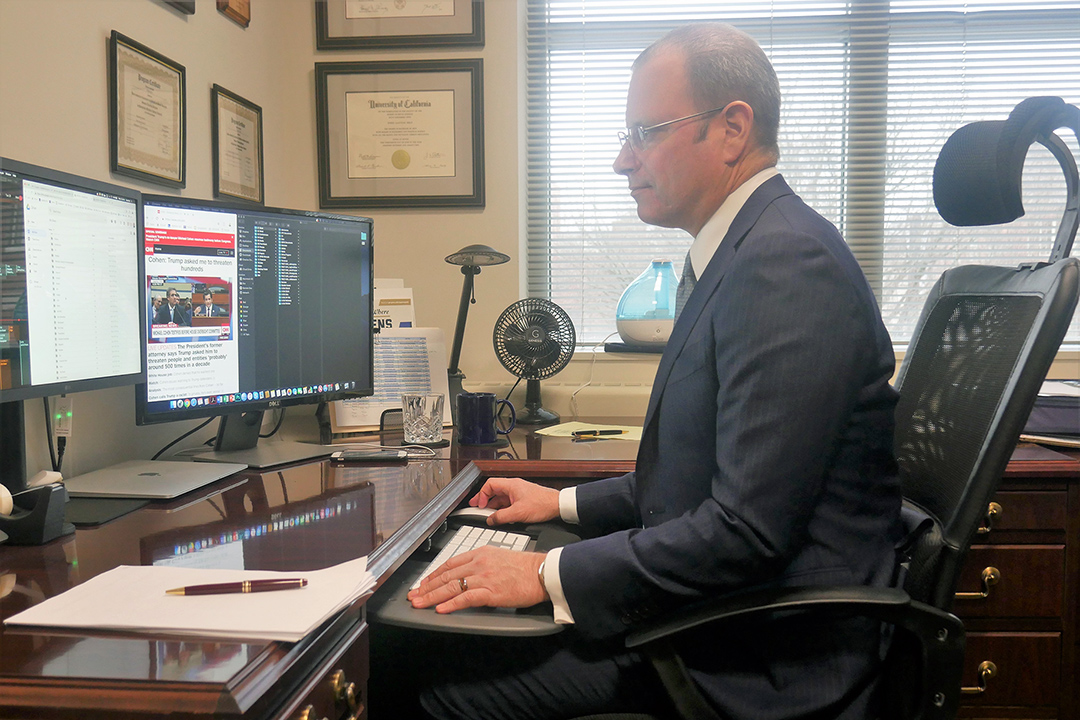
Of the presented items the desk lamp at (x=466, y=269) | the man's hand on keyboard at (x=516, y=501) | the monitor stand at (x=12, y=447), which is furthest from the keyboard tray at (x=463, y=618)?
the desk lamp at (x=466, y=269)

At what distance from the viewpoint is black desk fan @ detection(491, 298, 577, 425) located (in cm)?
208

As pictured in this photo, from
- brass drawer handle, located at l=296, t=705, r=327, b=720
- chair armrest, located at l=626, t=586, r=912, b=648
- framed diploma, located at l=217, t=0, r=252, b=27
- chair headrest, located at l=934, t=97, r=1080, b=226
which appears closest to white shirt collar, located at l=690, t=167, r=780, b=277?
chair headrest, located at l=934, t=97, r=1080, b=226

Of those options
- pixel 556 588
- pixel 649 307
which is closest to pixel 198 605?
pixel 556 588

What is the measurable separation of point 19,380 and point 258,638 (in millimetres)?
650

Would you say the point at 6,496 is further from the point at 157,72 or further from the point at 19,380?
the point at 157,72

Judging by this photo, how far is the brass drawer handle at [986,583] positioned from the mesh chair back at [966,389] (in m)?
0.55

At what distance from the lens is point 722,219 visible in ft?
3.92

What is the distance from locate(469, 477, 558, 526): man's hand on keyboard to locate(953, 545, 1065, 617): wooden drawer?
91 cm

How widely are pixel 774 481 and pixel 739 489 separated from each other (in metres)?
0.04

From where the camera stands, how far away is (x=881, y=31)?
2473 mm

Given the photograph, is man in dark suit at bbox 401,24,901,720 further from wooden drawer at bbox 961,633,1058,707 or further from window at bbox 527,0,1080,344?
window at bbox 527,0,1080,344

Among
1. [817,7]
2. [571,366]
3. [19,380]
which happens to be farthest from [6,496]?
[817,7]

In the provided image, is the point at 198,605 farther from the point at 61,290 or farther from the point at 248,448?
the point at 248,448

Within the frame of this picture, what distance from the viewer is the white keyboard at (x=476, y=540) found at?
1.18 m
